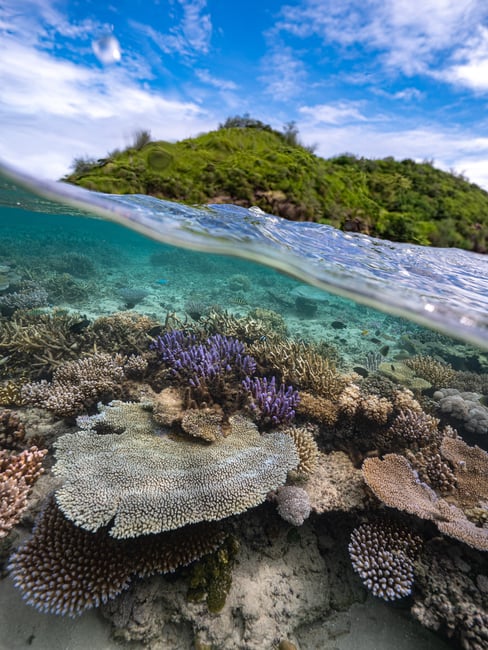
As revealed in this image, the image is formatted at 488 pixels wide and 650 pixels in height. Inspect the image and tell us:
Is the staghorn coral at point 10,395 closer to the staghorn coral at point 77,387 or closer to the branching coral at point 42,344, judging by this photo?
the staghorn coral at point 77,387

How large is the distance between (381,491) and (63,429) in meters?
5.17

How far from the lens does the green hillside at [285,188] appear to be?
7.97 m

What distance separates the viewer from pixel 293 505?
3.91 meters

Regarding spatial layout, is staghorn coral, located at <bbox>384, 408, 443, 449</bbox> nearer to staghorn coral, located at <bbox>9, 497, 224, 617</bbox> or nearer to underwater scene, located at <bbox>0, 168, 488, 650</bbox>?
underwater scene, located at <bbox>0, 168, 488, 650</bbox>

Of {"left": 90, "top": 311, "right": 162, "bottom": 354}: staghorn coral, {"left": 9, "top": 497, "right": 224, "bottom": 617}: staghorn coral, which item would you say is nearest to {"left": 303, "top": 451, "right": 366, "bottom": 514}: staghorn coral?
{"left": 9, "top": 497, "right": 224, "bottom": 617}: staghorn coral

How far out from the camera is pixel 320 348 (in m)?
9.30

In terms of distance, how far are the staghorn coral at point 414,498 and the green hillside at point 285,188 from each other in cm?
611

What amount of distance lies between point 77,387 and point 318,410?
445cm

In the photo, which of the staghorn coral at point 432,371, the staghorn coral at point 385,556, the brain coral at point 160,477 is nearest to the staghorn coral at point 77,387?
the brain coral at point 160,477

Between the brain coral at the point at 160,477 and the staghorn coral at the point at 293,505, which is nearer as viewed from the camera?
the brain coral at the point at 160,477

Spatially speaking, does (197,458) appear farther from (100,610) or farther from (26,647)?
(26,647)

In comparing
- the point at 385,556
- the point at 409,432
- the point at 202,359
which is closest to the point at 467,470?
the point at 409,432

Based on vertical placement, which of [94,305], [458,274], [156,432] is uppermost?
[458,274]

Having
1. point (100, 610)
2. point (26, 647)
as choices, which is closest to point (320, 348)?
point (100, 610)
